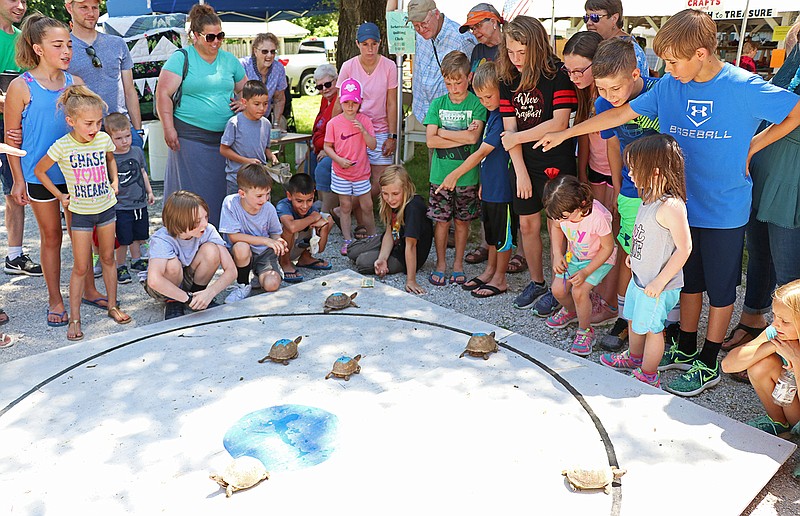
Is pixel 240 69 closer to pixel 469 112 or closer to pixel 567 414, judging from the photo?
pixel 469 112

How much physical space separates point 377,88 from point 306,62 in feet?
40.2

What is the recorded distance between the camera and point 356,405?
10.3 feet

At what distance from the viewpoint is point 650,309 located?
3289mm

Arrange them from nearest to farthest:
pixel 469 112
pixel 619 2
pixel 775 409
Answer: pixel 775 409 < pixel 619 2 < pixel 469 112

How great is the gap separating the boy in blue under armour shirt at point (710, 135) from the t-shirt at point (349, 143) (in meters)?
2.46

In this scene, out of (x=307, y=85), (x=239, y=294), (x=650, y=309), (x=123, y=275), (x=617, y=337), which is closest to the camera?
(x=650, y=309)

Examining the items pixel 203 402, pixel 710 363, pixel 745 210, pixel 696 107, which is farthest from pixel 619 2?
pixel 203 402

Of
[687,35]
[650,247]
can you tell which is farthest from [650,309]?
[687,35]

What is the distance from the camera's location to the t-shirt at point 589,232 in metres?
3.83

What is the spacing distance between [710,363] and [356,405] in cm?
180

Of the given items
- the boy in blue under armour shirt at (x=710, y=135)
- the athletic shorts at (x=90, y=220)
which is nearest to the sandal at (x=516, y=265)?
the boy in blue under armour shirt at (x=710, y=135)

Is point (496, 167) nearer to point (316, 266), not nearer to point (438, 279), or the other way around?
point (438, 279)

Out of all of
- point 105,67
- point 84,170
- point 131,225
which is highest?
point 105,67

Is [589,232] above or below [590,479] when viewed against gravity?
above
